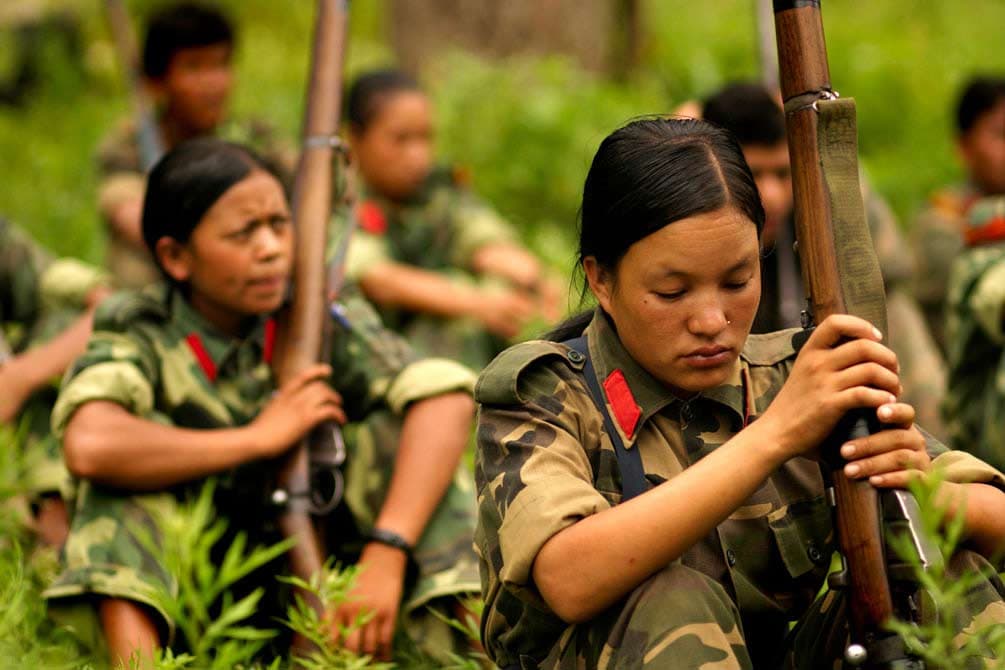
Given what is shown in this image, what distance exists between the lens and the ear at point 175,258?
408 centimetres

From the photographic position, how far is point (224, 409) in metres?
4.05

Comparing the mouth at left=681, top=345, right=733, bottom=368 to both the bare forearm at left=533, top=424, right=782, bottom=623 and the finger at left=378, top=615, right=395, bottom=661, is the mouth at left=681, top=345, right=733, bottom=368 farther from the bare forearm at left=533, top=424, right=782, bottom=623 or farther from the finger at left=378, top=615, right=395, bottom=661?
the finger at left=378, top=615, right=395, bottom=661

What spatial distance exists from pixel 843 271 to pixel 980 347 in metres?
2.80

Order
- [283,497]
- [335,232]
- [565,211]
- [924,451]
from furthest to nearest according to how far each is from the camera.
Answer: [565,211] < [335,232] < [283,497] < [924,451]

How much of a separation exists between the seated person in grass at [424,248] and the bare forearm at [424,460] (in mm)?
2364

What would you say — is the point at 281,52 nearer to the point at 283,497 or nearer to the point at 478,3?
the point at 478,3

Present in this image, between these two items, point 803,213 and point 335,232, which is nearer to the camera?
point 803,213

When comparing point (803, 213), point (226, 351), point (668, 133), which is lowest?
point (226, 351)

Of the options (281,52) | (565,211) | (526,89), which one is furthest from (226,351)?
(281,52)

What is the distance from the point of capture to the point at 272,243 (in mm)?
4004

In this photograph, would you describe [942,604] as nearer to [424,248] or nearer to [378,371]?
[378,371]

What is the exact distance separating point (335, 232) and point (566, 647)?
3.54 m

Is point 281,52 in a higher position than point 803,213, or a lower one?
higher

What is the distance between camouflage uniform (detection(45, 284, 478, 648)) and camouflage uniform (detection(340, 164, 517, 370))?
211cm
